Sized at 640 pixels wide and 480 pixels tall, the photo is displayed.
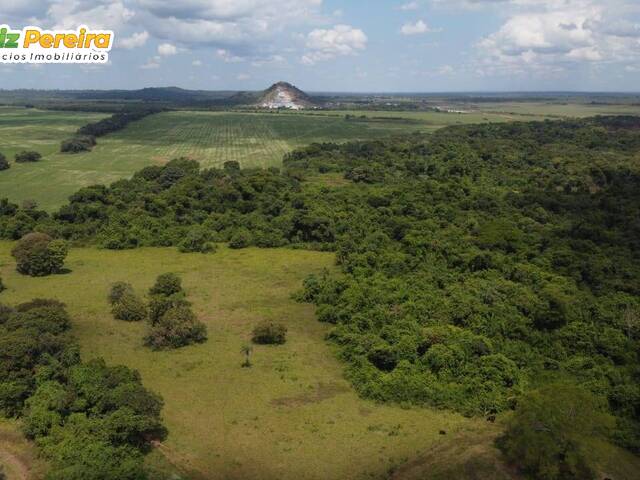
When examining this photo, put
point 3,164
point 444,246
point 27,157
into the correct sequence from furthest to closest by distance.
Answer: point 27,157
point 3,164
point 444,246

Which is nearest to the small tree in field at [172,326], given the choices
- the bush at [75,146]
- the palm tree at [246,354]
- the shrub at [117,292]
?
the palm tree at [246,354]

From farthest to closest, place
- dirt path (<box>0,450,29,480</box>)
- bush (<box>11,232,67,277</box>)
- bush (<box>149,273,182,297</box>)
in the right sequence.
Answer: bush (<box>11,232,67,277</box>) < bush (<box>149,273,182,297</box>) < dirt path (<box>0,450,29,480</box>)

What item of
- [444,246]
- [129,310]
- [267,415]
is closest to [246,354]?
[267,415]

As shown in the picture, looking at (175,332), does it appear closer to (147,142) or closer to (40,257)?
(40,257)

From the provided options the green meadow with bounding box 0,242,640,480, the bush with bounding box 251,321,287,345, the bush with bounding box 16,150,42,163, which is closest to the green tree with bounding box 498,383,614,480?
the green meadow with bounding box 0,242,640,480

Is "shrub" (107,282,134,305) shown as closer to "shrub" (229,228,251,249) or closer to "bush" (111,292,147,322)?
"bush" (111,292,147,322)

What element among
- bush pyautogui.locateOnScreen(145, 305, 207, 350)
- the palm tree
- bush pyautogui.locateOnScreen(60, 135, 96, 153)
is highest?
bush pyautogui.locateOnScreen(60, 135, 96, 153)

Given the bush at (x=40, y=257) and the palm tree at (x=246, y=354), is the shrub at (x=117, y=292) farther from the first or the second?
the palm tree at (x=246, y=354)
